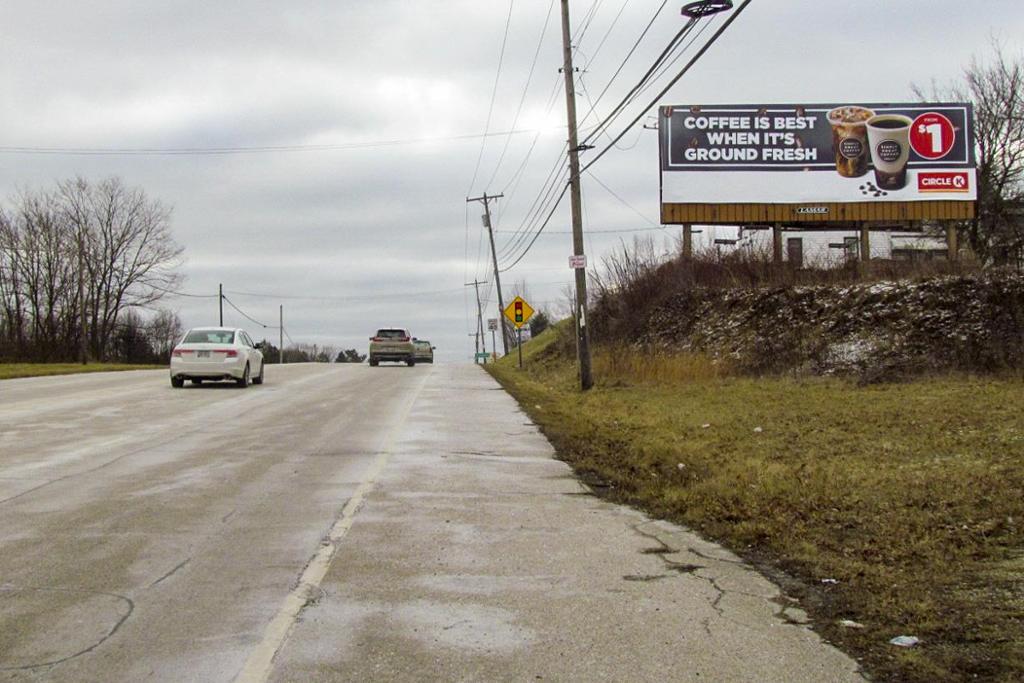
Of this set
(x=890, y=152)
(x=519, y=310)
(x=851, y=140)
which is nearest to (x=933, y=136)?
(x=890, y=152)

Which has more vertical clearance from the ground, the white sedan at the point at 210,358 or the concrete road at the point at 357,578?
the white sedan at the point at 210,358

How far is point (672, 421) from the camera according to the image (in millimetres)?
16391

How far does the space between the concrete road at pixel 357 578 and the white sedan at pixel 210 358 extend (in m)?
12.7

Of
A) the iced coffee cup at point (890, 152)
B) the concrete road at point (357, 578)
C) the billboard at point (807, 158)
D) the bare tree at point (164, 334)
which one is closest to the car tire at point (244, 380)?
the concrete road at point (357, 578)

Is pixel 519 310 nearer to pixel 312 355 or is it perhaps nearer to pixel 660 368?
pixel 660 368

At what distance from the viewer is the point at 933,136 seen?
1278 inches

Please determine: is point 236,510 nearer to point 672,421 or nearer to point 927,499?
point 927,499

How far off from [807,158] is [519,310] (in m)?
11.4

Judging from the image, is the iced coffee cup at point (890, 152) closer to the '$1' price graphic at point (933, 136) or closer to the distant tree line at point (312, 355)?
the '$1' price graphic at point (933, 136)

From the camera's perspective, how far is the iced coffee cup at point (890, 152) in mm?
32750

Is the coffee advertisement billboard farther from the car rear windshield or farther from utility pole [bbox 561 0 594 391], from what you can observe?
the car rear windshield

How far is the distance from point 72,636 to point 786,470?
25.5ft

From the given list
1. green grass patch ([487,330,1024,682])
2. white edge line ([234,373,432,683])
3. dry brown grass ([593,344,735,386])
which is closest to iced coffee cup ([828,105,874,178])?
dry brown grass ([593,344,735,386])

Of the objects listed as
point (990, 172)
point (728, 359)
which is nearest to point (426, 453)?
point (728, 359)
